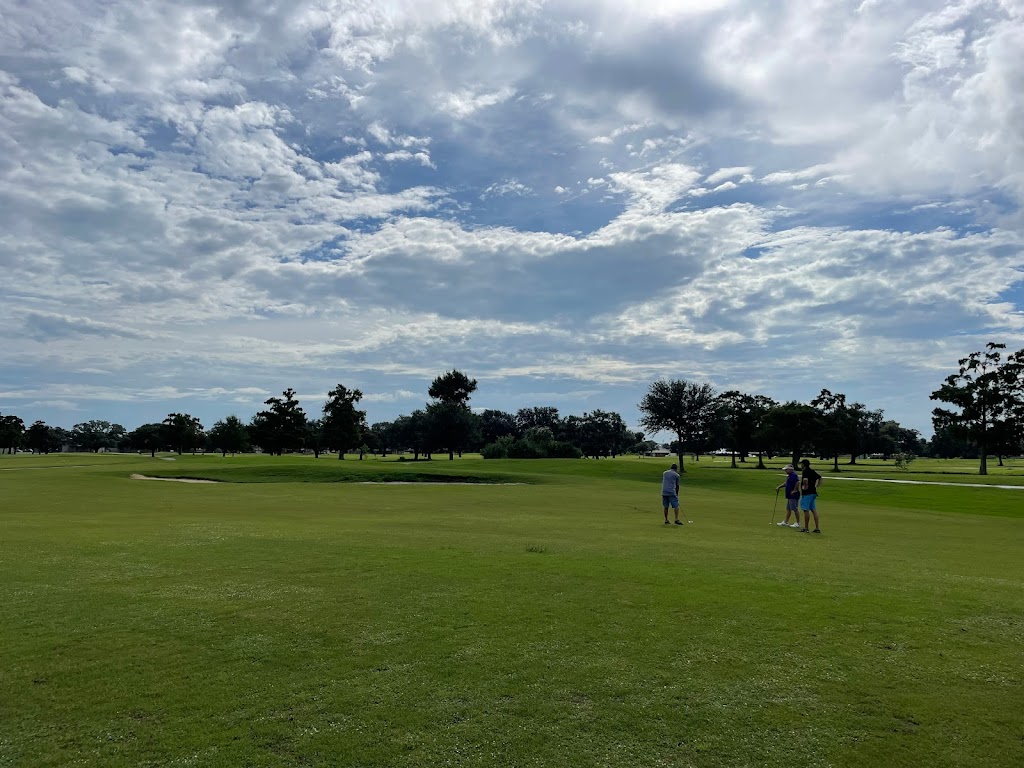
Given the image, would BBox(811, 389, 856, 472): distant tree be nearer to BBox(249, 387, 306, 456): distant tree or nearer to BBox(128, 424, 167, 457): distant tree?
BBox(249, 387, 306, 456): distant tree

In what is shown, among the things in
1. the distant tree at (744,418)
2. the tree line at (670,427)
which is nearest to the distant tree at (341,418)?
the tree line at (670,427)

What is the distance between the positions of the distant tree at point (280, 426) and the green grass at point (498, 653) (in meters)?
114

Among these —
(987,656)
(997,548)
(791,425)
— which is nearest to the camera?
(987,656)

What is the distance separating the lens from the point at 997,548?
2053 cm

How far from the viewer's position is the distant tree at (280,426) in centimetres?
12794

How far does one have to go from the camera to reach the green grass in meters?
6.17

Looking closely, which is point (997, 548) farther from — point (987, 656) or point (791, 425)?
point (791, 425)

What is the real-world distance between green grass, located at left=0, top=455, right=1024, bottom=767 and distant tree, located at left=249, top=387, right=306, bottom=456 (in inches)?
4471

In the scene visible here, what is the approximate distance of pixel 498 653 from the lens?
826 centimetres

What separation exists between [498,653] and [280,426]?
421ft

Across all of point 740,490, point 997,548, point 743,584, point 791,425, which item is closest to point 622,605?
point 743,584

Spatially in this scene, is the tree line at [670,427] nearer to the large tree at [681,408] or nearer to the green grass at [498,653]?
the large tree at [681,408]

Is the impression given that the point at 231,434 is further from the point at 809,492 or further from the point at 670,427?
the point at 809,492

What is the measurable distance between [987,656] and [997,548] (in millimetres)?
14896
